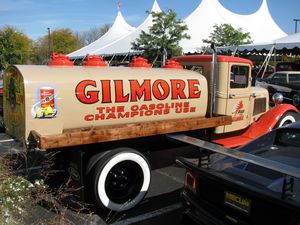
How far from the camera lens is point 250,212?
2.51 meters

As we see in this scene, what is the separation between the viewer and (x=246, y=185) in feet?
8.45

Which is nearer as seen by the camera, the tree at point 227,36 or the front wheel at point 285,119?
the front wheel at point 285,119

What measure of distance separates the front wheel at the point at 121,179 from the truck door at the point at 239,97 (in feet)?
6.78

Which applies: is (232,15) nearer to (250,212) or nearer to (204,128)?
(204,128)

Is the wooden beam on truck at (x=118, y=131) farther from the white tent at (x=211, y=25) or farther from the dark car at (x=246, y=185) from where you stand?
the white tent at (x=211, y=25)

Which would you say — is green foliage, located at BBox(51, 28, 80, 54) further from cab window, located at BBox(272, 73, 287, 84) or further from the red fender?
the red fender

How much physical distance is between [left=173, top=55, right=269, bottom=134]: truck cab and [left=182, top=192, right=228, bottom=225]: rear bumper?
9.10 ft

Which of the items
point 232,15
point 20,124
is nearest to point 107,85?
point 20,124

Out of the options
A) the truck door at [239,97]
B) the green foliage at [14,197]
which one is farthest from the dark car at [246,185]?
the truck door at [239,97]

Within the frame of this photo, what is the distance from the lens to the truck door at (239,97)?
236 inches

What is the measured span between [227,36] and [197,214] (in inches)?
976

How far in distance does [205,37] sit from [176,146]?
2216cm

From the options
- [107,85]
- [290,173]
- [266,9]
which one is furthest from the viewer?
[266,9]

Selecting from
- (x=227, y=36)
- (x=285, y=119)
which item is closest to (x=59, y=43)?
(x=227, y=36)
